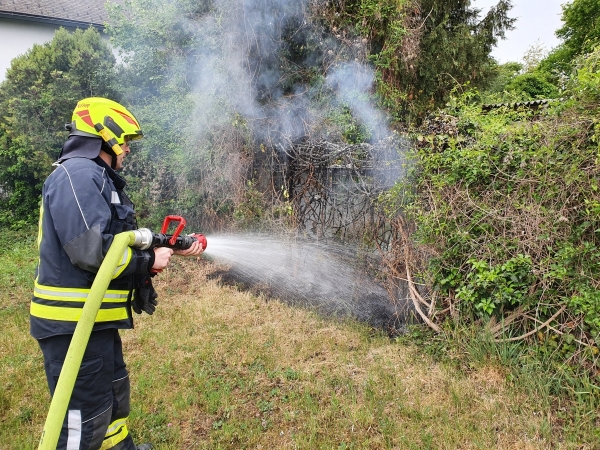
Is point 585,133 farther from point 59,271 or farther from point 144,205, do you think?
point 144,205

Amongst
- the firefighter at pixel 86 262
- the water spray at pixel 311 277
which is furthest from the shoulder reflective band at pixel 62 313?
the water spray at pixel 311 277

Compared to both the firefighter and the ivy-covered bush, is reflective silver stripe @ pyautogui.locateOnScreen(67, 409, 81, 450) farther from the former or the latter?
the ivy-covered bush

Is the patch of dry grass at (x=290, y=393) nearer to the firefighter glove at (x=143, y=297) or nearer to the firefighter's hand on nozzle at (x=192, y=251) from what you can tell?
the firefighter glove at (x=143, y=297)

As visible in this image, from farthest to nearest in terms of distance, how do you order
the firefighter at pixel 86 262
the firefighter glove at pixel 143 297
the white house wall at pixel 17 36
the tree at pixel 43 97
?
the white house wall at pixel 17 36 → the tree at pixel 43 97 → the firefighter glove at pixel 143 297 → the firefighter at pixel 86 262

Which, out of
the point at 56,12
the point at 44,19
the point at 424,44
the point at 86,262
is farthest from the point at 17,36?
the point at 86,262

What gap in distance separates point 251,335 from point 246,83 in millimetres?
4081

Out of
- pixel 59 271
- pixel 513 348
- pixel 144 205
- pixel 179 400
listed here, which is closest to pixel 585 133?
pixel 513 348

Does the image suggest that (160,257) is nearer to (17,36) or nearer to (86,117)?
(86,117)

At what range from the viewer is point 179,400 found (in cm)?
351

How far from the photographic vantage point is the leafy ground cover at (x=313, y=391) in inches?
116

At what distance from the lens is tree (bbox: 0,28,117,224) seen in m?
9.29

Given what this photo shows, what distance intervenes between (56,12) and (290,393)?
16490mm

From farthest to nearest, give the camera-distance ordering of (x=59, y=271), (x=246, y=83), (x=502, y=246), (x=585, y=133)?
(x=246, y=83)
(x=502, y=246)
(x=585, y=133)
(x=59, y=271)

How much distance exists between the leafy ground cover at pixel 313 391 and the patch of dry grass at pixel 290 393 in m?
0.01
